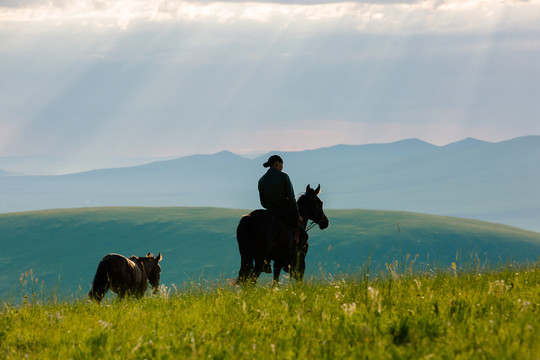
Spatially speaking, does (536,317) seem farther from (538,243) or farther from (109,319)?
(538,243)

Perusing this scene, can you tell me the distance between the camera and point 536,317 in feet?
19.6

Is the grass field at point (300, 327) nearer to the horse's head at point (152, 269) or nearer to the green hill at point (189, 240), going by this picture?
the horse's head at point (152, 269)

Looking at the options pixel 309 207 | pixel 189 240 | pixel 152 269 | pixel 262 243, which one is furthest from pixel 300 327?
pixel 189 240

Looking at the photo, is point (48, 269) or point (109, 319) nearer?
point (109, 319)

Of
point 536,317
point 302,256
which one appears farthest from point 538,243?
point 536,317

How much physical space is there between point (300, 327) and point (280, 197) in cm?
746

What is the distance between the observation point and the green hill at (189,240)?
9912 cm

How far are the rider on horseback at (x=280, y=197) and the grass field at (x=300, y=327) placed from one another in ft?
16.1

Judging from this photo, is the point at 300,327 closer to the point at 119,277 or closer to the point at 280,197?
the point at 119,277

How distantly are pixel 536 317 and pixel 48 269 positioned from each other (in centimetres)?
10605

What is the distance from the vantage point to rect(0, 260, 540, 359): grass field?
5301 millimetres

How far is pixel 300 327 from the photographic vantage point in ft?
19.9

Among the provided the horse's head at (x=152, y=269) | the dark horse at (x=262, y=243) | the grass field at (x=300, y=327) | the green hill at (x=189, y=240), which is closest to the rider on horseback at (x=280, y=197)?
the dark horse at (x=262, y=243)

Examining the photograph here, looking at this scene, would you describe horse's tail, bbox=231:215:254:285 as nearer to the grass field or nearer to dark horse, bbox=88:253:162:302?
dark horse, bbox=88:253:162:302
